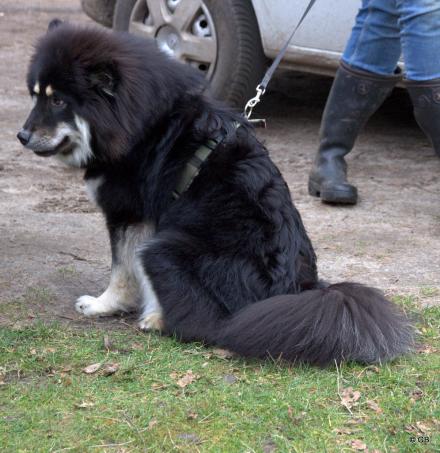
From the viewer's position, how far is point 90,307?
11.4 ft

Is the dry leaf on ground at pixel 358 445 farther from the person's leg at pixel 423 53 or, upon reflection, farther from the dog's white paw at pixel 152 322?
the person's leg at pixel 423 53

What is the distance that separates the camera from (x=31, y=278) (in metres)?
3.70

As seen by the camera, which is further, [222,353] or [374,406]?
[222,353]

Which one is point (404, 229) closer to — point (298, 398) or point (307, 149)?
point (307, 149)

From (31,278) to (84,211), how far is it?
887mm

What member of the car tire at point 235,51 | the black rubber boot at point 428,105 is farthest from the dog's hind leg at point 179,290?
the car tire at point 235,51

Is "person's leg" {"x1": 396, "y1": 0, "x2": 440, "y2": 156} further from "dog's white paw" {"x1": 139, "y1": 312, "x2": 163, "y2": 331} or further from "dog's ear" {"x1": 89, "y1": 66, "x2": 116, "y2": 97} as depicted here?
"dog's white paw" {"x1": 139, "y1": 312, "x2": 163, "y2": 331}

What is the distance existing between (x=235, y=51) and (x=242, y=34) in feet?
0.36

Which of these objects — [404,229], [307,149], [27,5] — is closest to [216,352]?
[404,229]

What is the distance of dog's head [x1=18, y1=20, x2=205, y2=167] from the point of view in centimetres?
323

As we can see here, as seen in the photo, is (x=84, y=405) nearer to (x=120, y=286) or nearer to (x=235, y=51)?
(x=120, y=286)

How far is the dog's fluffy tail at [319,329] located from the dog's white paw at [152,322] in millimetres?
377

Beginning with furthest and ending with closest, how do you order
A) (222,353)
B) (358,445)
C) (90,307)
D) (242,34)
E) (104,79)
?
(242,34) → (90,307) → (104,79) → (222,353) → (358,445)

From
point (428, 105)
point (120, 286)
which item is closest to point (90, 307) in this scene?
point (120, 286)
